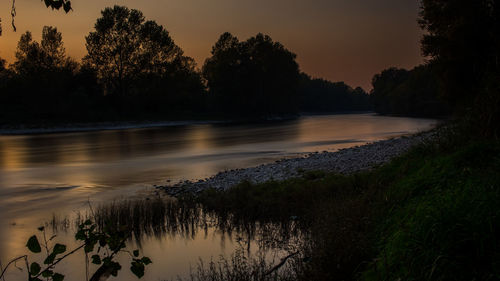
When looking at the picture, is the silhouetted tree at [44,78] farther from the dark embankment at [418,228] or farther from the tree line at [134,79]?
the dark embankment at [418,228]

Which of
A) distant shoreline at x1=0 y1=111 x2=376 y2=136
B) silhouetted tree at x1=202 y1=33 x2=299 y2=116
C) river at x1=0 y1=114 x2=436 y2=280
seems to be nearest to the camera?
river at x1=0 y1=114 x2=436 y2=280

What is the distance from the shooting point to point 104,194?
18094 millimetres

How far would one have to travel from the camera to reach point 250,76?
112 m

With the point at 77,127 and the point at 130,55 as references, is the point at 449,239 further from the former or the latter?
the point at 130,55

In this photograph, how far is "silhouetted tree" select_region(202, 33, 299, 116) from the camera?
10830cm

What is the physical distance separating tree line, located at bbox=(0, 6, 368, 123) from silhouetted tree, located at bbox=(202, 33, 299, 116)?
0.83ft

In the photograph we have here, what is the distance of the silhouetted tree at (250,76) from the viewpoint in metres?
108

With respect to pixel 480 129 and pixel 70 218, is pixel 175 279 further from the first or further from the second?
pixel 480 129

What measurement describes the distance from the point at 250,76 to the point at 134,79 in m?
33.0

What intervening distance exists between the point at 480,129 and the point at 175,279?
26.3 feet

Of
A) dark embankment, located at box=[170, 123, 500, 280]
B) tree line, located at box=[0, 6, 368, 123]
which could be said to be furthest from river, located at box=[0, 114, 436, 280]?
tree line, located at box=[0, 6, 368, 123]

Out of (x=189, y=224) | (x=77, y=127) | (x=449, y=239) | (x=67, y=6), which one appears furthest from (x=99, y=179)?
(x=77, y=127)

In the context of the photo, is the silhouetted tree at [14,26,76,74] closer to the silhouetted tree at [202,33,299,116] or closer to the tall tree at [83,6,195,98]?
the tall tree at [83,6,195,98]

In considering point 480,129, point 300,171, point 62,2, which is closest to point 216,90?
point 300,171
